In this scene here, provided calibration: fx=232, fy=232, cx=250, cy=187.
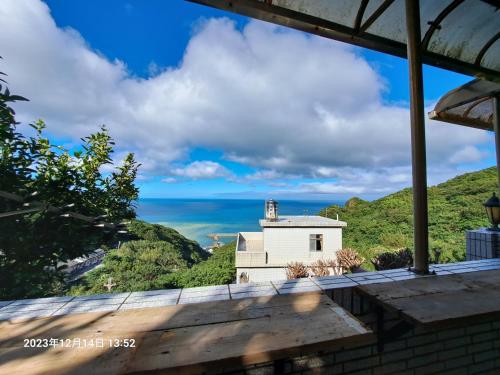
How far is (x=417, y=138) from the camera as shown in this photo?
1905 millimetres

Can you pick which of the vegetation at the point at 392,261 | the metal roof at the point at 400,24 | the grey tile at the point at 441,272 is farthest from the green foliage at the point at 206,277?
the metal roof at the point at 400,24

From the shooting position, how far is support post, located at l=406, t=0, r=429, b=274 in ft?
6.22

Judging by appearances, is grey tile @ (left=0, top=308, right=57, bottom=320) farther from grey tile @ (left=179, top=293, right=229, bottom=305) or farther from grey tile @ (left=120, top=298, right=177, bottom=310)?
grey tile @ (left=179, top=293, right=229, bottom=305)

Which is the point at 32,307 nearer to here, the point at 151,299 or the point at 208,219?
the point at 151,299

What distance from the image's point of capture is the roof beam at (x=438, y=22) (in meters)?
2.15

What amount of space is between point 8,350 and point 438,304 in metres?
1.95

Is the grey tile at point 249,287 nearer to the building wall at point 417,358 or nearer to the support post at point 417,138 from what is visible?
the building wall at point 417,358

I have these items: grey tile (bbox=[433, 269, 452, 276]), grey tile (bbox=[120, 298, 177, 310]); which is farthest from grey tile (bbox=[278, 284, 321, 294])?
grey tile (bbox=[433, 269, 452, 276])

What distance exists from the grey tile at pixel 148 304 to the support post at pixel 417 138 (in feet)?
6.10

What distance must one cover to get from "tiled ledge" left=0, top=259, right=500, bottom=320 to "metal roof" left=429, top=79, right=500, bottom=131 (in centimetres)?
233

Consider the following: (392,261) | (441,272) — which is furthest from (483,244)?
(392,261)

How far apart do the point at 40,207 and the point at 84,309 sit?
61.8 inches

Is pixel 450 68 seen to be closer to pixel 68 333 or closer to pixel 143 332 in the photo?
pixel 143 332

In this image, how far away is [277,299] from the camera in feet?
4.31
